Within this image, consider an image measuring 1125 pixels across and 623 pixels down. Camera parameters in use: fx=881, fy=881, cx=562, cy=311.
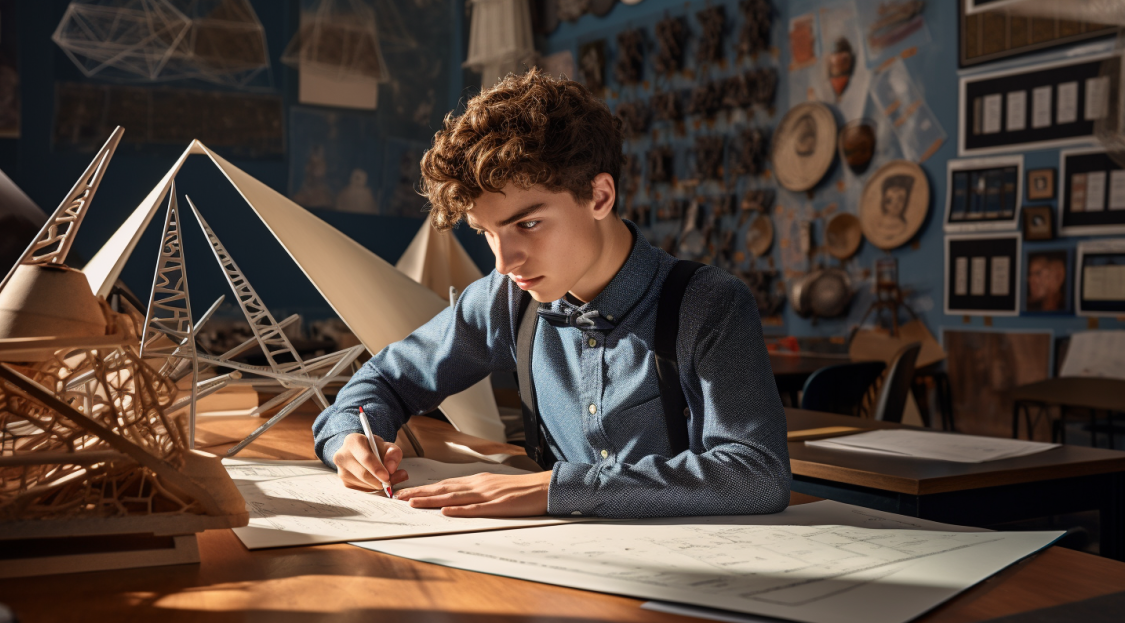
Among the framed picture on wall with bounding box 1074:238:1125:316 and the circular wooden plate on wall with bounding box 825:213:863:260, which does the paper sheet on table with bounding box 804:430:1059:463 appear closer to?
the framed picture on wall with bounding box 1074:238:1125:316

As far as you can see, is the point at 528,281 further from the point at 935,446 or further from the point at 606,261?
the point at 935,446

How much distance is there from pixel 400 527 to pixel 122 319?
343 millimetres

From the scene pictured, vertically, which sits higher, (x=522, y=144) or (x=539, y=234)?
(x=522, y=144)

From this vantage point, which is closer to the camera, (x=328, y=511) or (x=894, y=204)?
(x=328, y=511)

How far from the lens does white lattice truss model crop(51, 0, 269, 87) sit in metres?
4.84

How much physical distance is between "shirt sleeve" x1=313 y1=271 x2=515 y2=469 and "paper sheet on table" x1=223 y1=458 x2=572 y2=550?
0.21 meters

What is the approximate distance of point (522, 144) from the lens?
115cm

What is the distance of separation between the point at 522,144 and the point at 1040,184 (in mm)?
3630

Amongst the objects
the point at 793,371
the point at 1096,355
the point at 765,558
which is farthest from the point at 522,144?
the point at 1096,355

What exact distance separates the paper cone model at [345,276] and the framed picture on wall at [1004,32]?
133 inches

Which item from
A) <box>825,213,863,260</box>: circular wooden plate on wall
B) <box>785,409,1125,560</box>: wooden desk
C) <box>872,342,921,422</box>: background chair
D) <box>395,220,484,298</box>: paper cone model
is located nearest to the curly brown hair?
<box>785,409,1125,560</box>: wooden desk

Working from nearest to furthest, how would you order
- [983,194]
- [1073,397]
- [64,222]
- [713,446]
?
[64,222], [713,446], [1073,397], [983,194]

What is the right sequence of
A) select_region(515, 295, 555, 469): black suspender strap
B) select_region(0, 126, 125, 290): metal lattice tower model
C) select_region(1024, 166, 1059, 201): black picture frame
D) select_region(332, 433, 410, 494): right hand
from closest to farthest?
select_region(0, 126, 125, 290): metal lattice tower model
select_region(332, 433, 410, 494): right hand
select_region(515, 295, 555, 469): black suspender strap
select_region(1024, 166, 1059, 201): black picture frame

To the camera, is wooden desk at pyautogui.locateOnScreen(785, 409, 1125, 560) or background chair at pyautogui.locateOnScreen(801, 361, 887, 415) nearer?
wooden desk at pyautogui.locateOnScreen(785, 409, 1125, 560)
